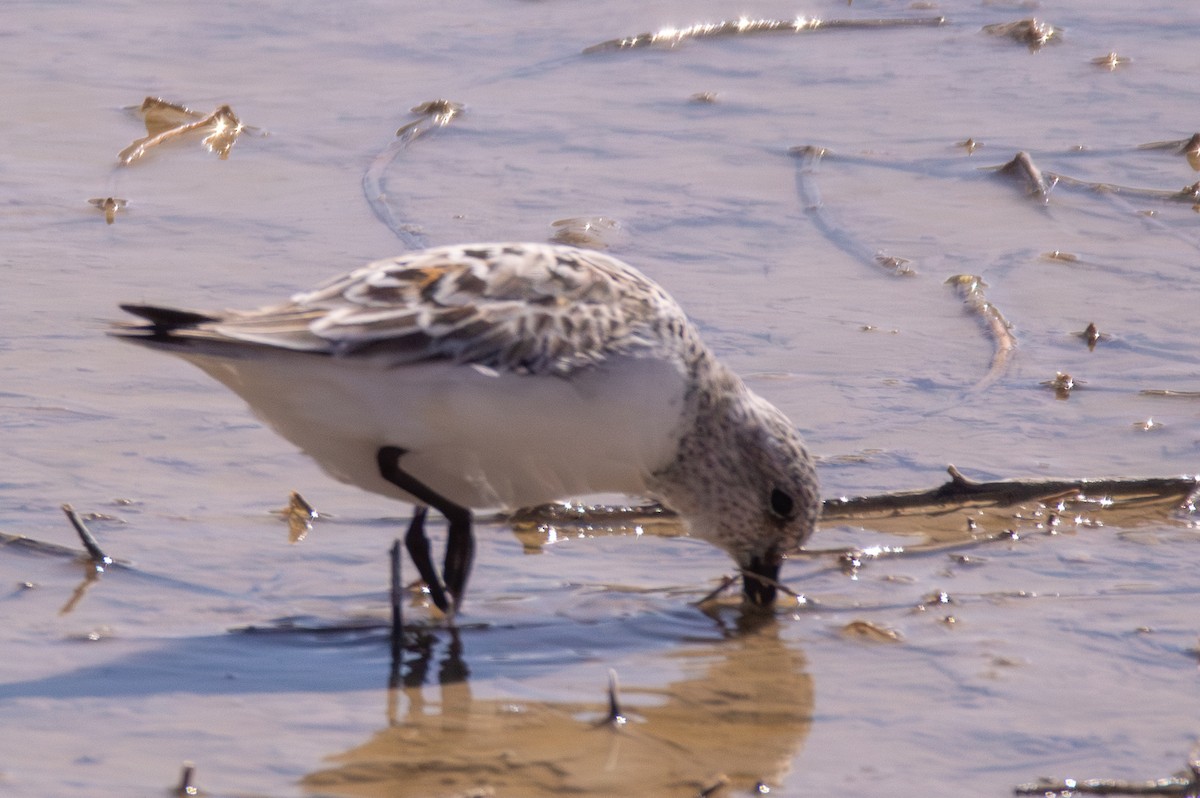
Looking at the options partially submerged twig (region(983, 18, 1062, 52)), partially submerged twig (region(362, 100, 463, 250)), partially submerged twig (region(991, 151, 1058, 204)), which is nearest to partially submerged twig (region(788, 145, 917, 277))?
partially submerged twig (region(991, 151, 1058, 204))

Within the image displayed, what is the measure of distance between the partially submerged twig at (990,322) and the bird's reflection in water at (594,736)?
7.62ft

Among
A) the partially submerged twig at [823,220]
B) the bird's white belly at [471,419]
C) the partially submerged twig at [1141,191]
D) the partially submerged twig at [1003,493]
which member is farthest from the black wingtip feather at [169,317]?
the partially submerged twig at [1141,191]

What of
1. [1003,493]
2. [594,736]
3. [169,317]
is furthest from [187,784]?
Answer: [1003,493]

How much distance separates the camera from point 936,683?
4.66 m

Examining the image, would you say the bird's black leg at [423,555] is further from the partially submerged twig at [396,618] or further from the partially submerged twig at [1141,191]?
the partially submerged twig at [1141,191]

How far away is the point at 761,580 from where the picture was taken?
526 cm

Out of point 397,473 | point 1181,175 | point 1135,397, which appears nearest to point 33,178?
point 397,473

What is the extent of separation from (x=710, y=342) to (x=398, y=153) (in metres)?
2.85

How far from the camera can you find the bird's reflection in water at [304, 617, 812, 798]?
4090 millimetres

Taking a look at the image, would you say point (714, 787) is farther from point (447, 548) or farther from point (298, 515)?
point (298, 515)

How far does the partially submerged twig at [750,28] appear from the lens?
11.7m

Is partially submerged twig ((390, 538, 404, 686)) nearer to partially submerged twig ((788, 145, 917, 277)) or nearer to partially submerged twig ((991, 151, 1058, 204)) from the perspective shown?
partially submerged twig ((788, 145, 917, 277))

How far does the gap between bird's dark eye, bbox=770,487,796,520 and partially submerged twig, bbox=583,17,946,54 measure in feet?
21.8

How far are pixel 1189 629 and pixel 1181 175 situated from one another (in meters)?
4.93
